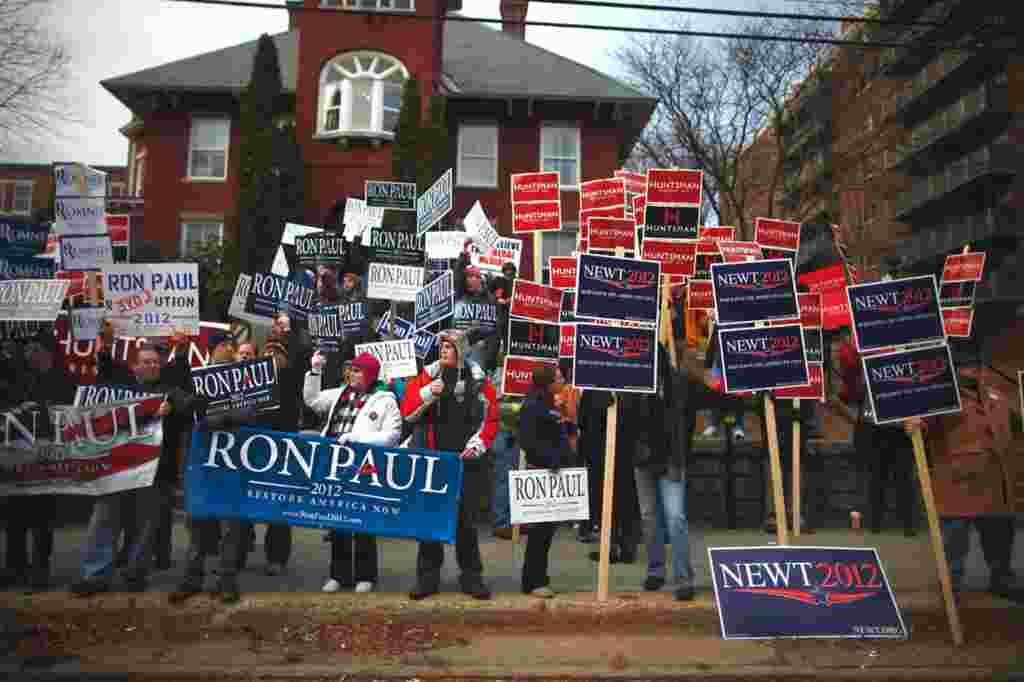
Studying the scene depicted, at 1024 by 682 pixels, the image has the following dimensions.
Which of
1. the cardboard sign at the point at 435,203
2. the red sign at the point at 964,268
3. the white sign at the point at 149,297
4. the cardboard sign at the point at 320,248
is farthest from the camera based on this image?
the cardboard sign at the point at 320,248

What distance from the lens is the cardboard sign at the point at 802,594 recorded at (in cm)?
657

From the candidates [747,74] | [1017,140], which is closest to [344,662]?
[747,74]

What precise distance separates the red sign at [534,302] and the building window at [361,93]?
1804cm

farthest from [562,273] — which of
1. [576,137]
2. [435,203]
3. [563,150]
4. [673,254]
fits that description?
[576,137]

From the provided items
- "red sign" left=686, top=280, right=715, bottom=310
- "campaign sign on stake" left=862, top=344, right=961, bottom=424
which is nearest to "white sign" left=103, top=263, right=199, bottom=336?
"red sign" left=686, top=280, right=715, bottom=310

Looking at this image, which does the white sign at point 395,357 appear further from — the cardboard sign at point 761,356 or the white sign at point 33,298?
the cardboard sign at point 761,356

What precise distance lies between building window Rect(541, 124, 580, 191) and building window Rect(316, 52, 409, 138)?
5.18 metres

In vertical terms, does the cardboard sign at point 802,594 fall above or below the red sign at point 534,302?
below

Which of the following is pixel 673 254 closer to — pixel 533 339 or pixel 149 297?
pixel 533 339

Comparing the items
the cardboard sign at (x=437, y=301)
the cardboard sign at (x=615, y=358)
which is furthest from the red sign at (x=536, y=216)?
the cardboard sign at (x=615, y=358)

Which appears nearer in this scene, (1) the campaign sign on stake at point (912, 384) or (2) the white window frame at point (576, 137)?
(1) the campaign sign on stake at point (912, 384)

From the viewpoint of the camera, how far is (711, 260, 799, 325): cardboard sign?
7.20 metres

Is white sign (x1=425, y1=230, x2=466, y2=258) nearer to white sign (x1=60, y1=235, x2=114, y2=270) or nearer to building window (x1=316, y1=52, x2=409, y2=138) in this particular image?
white sign (x1=60, y1=235, x2=114, y2=270)

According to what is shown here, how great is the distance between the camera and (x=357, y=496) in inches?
285
